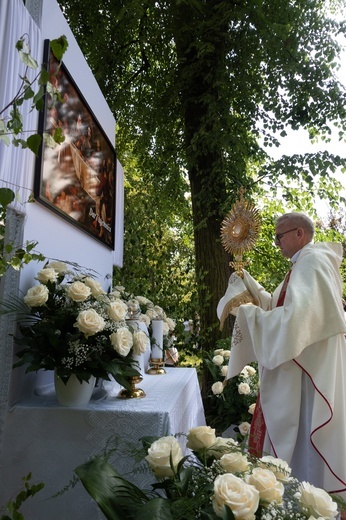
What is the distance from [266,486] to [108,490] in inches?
15.1

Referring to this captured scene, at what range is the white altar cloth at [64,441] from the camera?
2018mm

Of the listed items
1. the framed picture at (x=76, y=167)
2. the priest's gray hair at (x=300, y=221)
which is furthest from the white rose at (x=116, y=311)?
the priest's gray hair at (x=300, y=221)

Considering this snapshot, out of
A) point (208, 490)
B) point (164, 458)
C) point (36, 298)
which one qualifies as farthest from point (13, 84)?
point (208, 490)

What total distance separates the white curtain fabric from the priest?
1656 mm

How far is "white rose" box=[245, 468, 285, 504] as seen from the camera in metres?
1.00

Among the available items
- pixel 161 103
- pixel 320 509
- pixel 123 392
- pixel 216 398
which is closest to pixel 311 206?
pixel 161 103

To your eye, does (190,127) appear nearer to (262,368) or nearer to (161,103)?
(161,103)

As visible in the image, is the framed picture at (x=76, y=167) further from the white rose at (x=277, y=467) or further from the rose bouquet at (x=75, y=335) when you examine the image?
the white rose at (x=277, y=467)

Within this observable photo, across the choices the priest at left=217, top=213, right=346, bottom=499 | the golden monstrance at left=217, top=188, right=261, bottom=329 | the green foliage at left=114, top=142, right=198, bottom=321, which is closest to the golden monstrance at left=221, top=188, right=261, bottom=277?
the golden monstrance at left=217, top=188, right=261, bottom=329

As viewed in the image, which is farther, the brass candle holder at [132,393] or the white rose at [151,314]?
the white rose at [151,314]

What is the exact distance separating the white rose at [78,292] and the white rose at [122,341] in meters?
0.26

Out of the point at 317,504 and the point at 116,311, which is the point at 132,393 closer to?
the point at 116,311

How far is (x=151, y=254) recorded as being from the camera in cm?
641

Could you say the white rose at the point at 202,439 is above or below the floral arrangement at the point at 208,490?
above
